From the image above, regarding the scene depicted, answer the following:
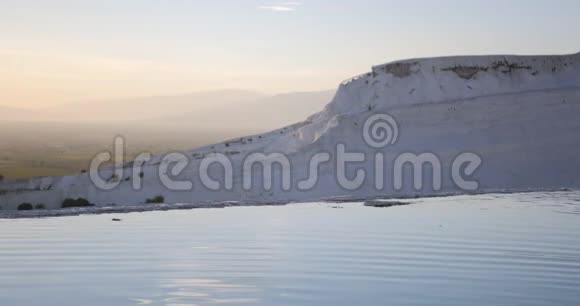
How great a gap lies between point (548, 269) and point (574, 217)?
3.75 m

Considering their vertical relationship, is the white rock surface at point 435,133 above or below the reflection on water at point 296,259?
above

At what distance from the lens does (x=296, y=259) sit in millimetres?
7160

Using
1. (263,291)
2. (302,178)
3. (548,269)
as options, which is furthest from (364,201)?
(263,291)

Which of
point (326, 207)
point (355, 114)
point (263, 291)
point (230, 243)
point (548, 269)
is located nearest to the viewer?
point (263, 291)

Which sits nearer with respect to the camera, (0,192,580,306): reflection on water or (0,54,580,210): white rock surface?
(0,192,580,306): reflection on water

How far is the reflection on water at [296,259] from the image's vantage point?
18.9 ft

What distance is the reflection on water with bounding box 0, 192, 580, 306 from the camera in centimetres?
577

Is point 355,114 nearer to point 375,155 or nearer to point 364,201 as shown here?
point 375,155

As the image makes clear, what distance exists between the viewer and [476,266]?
22.7ft

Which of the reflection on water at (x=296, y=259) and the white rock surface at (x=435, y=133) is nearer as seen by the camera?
the reflection on water at (x=296, y=259)

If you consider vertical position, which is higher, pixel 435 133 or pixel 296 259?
pixel 435 133

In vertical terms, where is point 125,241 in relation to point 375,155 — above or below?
below

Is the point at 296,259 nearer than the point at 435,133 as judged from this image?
Yes

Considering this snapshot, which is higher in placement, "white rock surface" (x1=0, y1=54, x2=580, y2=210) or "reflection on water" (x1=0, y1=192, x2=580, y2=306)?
"white rock surface" (x1=0, y1=54, x2=580, y2=210)
